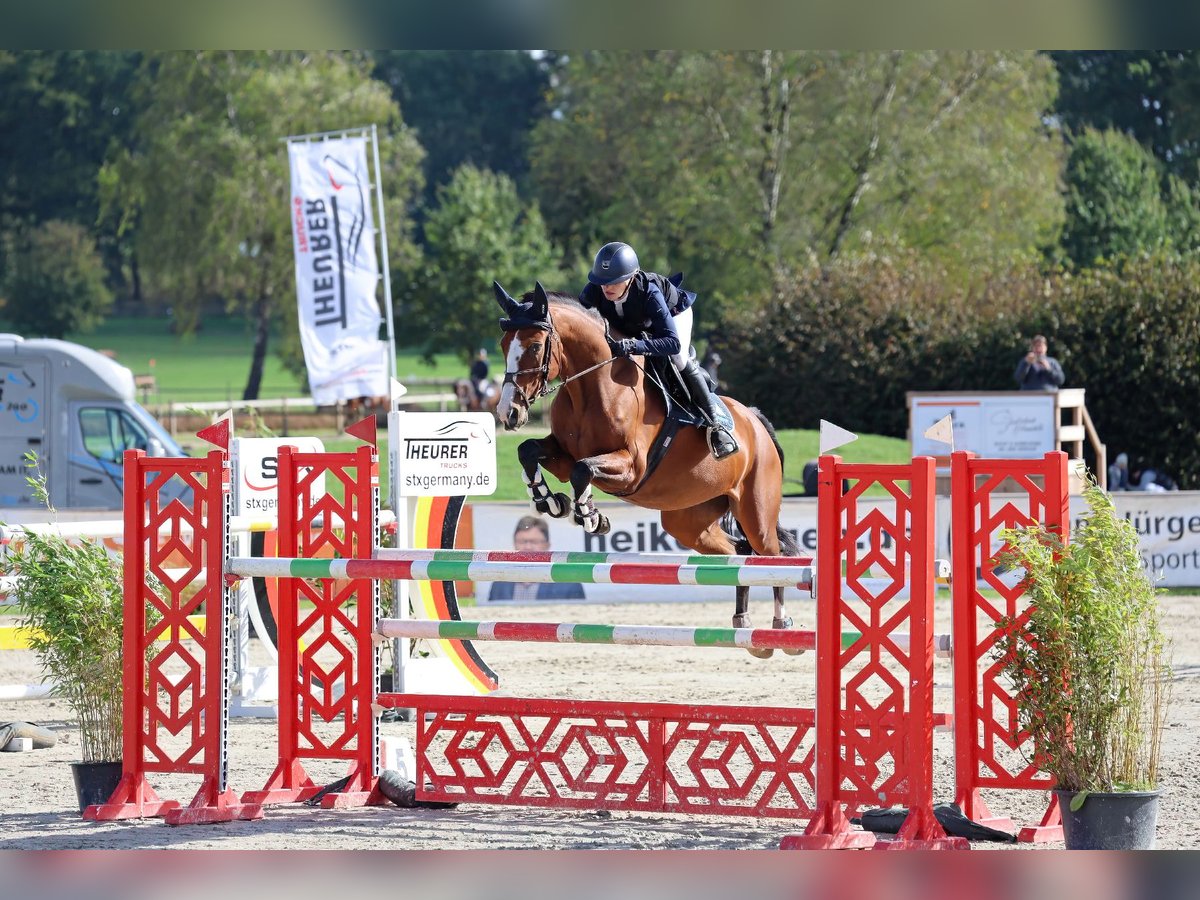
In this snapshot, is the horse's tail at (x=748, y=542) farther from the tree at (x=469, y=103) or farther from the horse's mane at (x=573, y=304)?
the tree at (x=469, y=103)

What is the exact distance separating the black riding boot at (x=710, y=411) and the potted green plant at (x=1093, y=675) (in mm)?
1715

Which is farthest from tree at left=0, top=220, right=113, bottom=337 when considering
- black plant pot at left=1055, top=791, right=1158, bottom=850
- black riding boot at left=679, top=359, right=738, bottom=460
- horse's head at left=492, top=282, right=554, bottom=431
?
black plant pot at left=1055, top=791, right=1158, bottom=850

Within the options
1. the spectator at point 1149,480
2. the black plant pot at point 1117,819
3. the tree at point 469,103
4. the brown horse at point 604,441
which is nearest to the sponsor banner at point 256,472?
the brown horse at point 604,441

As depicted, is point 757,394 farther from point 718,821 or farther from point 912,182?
point 718,821

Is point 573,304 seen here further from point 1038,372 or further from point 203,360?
point 203,360

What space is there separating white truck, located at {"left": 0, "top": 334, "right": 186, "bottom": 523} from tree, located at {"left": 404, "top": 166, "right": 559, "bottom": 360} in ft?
58.4

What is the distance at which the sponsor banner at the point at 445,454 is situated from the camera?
25.6 ft

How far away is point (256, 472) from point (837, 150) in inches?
907

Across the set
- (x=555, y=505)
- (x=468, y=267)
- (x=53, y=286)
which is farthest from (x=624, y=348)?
(x=53, y=286)

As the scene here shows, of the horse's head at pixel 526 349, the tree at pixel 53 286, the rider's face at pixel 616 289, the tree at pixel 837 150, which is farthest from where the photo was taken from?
the tree at pixel 53 286

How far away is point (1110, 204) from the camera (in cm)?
3222

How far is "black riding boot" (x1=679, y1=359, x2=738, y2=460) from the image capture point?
6488 millimetres

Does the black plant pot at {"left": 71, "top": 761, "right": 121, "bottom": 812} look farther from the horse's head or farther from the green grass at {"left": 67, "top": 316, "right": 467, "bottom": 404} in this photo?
the green grass at {"left": 67, "top": 316, "right": 467, "bottom": 404}
